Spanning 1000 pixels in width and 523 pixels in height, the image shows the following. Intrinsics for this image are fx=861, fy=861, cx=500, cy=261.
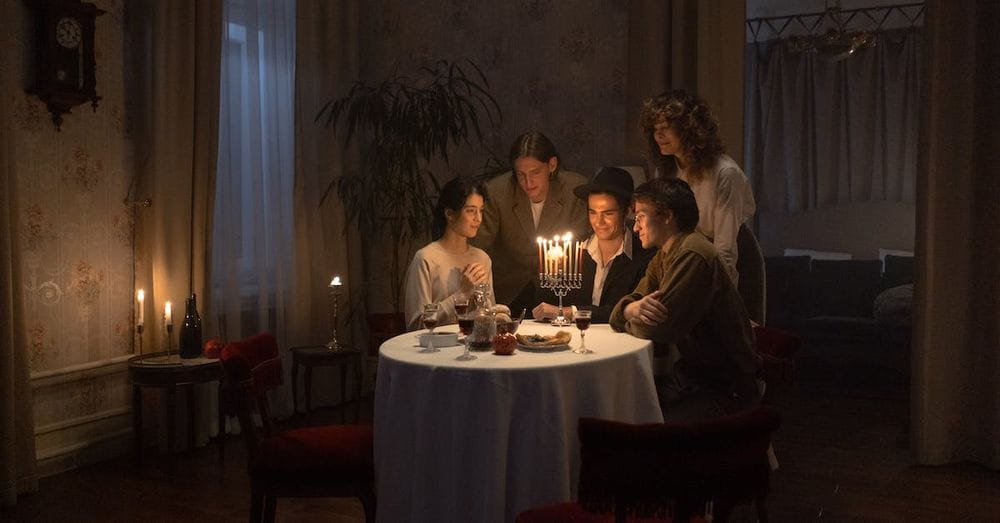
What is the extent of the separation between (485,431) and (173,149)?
2.86 metres

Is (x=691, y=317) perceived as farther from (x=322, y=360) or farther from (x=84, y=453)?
(x=84, y=453)

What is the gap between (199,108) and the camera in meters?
4.58

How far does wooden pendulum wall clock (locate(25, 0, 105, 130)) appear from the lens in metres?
3.99

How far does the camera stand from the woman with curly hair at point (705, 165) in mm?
3580

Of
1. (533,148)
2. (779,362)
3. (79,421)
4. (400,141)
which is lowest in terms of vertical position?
(79,421)

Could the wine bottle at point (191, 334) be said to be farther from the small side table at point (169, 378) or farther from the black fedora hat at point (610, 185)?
the black fedora hat at point (610, 185)

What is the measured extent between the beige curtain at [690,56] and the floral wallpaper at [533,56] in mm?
214

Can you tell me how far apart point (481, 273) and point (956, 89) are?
2581 millimetres

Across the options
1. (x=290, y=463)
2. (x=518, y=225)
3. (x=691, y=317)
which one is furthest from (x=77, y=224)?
(x=691, y=317)

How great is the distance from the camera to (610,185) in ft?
12.7

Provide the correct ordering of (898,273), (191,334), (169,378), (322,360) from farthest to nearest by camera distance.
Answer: (898,273)
(322,360)
(191,334)
(169,378)

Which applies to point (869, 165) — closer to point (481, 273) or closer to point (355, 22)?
point (355, 22)

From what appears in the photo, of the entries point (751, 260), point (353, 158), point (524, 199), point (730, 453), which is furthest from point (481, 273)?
point (353, 158)

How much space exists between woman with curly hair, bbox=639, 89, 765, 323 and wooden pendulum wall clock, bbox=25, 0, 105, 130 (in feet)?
8.74
